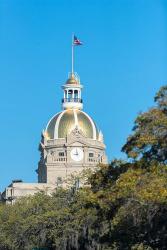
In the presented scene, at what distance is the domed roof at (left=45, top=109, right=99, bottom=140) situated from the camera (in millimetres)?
154000

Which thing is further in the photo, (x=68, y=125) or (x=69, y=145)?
(x=68, y=125)

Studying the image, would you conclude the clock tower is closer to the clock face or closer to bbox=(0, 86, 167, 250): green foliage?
the clock face

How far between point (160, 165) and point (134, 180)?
1.74m

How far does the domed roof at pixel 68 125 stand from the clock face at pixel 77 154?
2.83m

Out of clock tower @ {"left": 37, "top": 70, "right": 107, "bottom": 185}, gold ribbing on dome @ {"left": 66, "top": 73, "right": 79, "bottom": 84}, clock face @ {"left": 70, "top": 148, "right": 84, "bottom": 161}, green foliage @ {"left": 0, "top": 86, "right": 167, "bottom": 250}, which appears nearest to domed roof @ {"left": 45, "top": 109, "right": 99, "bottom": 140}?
clock tower @ {"left": 37, "top": 70, "right": 107, "bottom": 185}

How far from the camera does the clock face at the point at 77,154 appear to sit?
153250mm

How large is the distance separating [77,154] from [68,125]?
500 cm

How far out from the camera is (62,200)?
277 ft

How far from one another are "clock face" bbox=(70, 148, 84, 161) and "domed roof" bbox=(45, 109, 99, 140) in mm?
2834

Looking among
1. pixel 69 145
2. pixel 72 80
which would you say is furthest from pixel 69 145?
pixel 72 80

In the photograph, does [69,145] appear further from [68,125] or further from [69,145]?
[68,125]

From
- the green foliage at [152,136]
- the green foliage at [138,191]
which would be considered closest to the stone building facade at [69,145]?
the green foliage at [138,191]

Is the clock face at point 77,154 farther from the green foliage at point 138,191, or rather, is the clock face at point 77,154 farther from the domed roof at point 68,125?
the green foliage at point 138,191

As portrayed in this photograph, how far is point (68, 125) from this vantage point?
506ft
